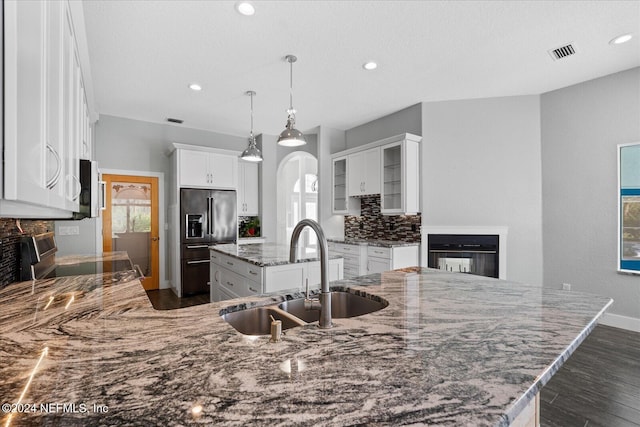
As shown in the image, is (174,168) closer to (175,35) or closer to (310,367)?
(175,35)

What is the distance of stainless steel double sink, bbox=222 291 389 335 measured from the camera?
1.24 meters

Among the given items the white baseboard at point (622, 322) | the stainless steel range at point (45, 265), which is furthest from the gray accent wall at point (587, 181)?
the stainless steel range at point (45, 265)

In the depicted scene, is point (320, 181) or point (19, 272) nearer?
point (19, 272)

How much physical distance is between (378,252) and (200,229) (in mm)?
2793

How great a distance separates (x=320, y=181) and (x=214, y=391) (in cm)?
497

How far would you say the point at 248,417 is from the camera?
1.83 feet

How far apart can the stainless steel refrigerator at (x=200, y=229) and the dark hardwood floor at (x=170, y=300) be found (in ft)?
0.47

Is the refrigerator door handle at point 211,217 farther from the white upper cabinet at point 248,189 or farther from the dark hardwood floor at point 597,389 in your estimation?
the dark hardwood floor at point 597,389

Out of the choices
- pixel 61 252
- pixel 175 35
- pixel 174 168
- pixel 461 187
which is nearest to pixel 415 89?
pixel 461 187

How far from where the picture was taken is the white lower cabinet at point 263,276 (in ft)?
8.21

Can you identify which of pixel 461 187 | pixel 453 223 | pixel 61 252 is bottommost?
pixel 61 252

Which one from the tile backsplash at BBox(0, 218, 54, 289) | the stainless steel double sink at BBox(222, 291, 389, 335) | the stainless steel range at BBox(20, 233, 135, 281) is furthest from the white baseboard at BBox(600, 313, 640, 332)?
the tile backsplash at BBox(0, 218, 54, 289)

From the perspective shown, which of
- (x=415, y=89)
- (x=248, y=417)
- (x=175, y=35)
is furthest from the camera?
(x=415, y=89)

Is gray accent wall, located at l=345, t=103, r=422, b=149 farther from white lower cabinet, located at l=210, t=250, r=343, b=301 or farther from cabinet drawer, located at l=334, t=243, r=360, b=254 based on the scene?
white lower cabinet, located at l=210, t=250, r=343, b=301
